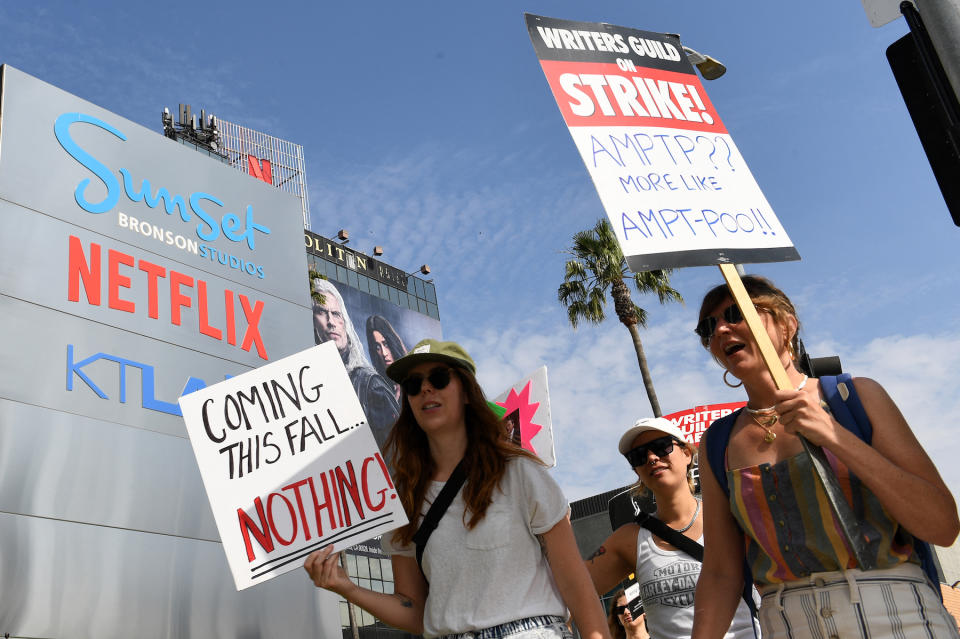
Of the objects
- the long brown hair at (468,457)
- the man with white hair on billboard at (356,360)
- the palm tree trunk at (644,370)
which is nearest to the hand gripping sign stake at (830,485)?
the long brown hair at (468,457)

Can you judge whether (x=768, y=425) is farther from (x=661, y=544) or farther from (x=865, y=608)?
(x=661, y=544)

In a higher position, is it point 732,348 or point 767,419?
point 732,348

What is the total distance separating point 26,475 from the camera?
8.96m

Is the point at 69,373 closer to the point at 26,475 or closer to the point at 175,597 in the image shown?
the point at 26,475

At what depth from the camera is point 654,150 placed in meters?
3.32

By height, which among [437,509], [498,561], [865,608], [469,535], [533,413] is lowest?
[865,608]

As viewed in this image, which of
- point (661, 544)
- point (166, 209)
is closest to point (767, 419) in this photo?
point (661, 544)

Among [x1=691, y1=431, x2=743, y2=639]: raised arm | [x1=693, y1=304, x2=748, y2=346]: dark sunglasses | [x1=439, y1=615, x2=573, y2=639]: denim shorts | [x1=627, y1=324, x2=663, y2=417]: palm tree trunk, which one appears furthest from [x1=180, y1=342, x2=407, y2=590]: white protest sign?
[x1=627, y1=324, x2=663, y2=417]: palm tree trunk

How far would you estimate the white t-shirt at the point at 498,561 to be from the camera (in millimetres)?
2822

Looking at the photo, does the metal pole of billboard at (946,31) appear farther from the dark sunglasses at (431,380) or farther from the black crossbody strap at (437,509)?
the black crossbody strap at (437,509)

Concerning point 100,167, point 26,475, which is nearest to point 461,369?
point 26,475

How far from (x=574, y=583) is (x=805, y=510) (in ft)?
2.72

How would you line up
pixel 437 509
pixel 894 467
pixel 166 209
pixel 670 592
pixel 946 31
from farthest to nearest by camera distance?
pixel 166 209
pixel 670 592
pixel 946 31
pixel 437 509
pixel 894 467

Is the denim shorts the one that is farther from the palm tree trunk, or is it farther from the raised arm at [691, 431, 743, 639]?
the palm tree trunk
